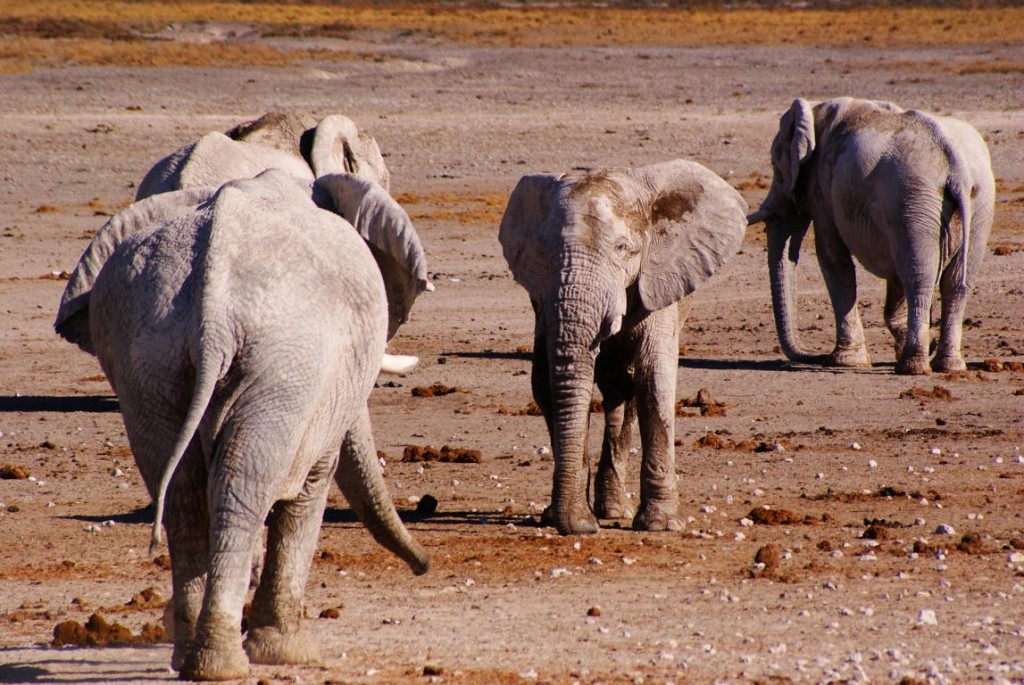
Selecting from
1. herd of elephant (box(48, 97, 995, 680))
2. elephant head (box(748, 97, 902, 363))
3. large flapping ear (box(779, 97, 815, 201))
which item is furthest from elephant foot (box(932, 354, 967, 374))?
herd of elephant (box(48, 97, 995, 680))

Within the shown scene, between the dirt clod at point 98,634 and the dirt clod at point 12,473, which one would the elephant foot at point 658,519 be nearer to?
the dirt clod at point 98,634

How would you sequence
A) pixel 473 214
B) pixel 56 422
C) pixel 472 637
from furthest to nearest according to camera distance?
pixel 473 214 → pixel 56 422 → pixel 472 637

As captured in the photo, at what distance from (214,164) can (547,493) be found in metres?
2.75

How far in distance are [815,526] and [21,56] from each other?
941 inches

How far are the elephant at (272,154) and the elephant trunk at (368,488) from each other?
13.3 feet

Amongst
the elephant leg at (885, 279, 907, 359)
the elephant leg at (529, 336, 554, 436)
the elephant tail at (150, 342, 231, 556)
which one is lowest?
the elephant leg at (885, 279, 907, 359)

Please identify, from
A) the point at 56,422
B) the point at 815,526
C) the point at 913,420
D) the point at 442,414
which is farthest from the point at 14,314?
the point at 815,526

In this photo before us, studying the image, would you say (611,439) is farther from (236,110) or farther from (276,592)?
(236,110)

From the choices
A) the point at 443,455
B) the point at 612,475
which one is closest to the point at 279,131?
the point at 443,455

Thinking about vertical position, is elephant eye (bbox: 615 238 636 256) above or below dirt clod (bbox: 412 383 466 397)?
above

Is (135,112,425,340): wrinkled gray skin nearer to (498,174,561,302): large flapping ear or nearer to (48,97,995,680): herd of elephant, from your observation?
(498,174,561,302): large flapping ear

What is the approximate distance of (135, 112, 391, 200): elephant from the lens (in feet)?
32.8

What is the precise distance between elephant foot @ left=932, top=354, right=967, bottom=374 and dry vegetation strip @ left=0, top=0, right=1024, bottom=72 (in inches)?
758

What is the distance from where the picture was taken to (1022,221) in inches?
733
